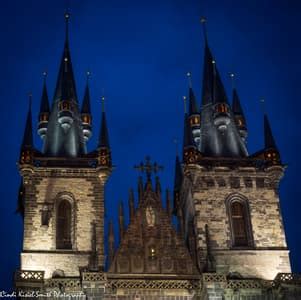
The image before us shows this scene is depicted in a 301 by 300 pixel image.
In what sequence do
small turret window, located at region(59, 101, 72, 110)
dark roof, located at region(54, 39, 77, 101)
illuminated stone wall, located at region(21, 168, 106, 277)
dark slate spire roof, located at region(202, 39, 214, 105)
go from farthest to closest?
1. dark slate spire roof, located at region(202, 39, 214, 105)
2. dark roof, located at region(54, 39, 77, 101)
3. small turret window, located at region(59, 101, 72, 110)
4. illuminated stone wall, located at region(21, 168, 106, 277)

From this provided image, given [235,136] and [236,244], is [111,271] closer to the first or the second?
[236,244]

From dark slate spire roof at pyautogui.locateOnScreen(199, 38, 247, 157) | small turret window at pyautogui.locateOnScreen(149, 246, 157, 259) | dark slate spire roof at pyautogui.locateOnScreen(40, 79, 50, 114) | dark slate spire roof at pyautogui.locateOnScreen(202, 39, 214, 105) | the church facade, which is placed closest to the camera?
A: the church facade

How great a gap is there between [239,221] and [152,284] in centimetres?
619

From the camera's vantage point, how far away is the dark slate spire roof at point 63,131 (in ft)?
141

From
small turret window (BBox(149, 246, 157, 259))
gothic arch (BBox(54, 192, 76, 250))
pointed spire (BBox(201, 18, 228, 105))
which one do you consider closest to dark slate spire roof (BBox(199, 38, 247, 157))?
pointed spire (BBox(201, 18, 228, 105))

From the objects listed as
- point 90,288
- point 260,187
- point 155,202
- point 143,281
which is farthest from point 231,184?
point 90,288

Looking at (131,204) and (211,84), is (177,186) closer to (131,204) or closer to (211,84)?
(211,84)

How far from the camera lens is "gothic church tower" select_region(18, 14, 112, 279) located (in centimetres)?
3816

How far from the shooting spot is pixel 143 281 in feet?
123

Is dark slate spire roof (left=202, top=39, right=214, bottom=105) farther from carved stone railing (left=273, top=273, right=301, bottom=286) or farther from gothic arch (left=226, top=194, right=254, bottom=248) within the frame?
carved stone railing (left=273, top=273, right=301, bottom=286)

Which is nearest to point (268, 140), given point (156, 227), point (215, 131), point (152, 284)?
point (215, 131)

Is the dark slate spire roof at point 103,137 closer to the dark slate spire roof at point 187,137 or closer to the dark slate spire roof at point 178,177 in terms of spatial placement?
the dark slate spire roof at point 187,137

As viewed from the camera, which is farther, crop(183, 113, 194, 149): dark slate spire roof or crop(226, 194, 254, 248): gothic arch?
crop(183, 113, 194, 149): dark slate spire roof

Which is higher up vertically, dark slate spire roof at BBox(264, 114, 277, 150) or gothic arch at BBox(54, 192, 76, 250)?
dark slate spire roof at BBox(264, 114, 277, 150)
